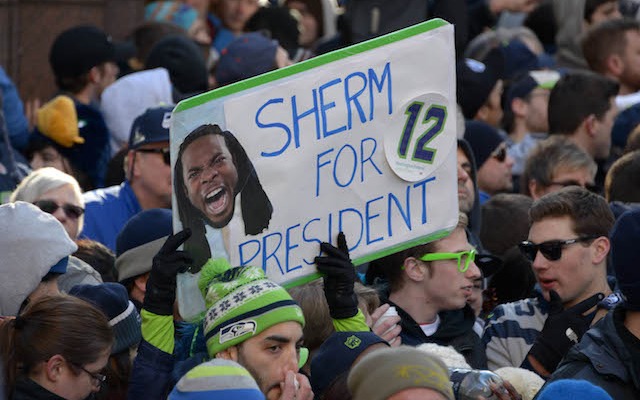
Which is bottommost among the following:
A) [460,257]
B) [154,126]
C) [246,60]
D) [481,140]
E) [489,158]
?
[489,158]

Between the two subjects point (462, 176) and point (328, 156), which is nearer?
point (328, 156)

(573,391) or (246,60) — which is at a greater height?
(573,391)

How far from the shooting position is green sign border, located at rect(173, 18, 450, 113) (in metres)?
5.18

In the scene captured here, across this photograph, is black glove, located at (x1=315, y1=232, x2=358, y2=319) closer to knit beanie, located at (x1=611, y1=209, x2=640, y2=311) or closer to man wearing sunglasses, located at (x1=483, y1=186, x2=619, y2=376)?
knit beanie, located at (x1=611, y1=209, x2=640, y2=311)

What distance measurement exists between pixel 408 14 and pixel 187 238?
502 centimetres

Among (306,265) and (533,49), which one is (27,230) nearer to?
(306,265)

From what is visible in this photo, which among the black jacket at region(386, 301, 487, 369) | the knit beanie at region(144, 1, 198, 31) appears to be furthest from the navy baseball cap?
the knit beanie at region(144, 1, 198, 31)

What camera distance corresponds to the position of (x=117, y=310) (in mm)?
5660

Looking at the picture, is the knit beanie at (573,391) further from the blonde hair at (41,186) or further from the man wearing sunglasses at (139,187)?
the man wearing sunglasses at (139,187)

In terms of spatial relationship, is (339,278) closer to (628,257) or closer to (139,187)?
(628,257)

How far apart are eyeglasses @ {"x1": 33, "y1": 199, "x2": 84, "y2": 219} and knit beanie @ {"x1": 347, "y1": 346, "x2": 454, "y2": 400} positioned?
2634 millimetres

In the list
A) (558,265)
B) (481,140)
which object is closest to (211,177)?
(558,265)

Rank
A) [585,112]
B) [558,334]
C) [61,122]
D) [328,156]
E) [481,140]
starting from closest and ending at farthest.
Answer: [328,156] < [558,334] < [61,122] < [481,140] < [585,112]

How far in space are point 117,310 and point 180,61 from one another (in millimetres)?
4331
